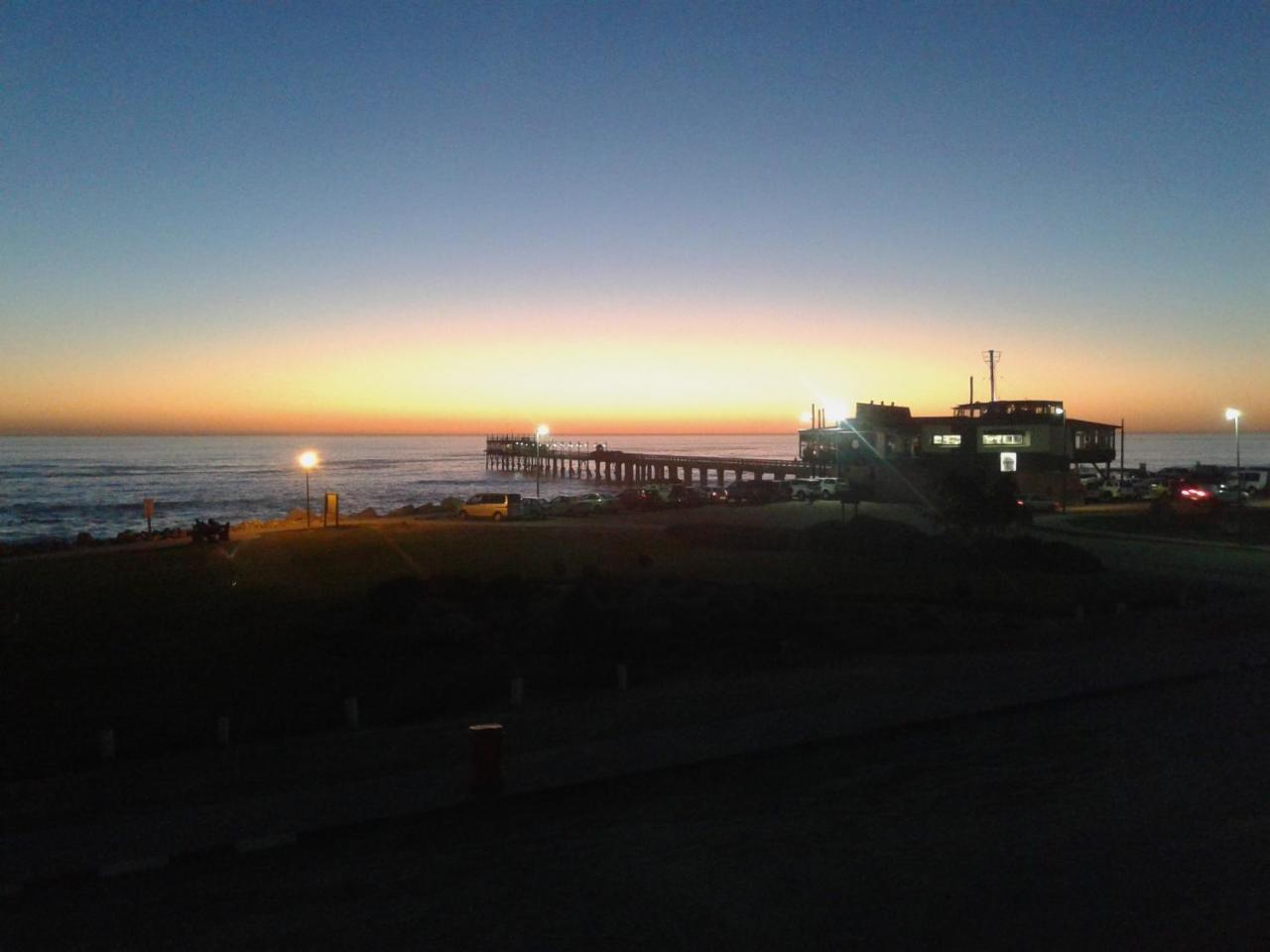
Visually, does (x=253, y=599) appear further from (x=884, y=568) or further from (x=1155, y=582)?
(x=1155, y=582)

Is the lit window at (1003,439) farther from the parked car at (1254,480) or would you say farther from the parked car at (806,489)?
the parked car at (1254,480)

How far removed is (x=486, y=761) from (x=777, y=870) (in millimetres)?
3016

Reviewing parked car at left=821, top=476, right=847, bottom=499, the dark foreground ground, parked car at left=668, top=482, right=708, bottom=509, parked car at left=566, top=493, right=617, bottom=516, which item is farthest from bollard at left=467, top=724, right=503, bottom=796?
parked car at left=821, top=476, right=847, bottom=499

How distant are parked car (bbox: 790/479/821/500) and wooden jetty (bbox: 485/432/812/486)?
22.2m

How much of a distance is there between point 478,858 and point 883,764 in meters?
4.16

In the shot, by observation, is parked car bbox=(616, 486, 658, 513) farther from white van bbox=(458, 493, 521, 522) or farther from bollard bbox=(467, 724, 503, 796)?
bollard bbox=(467, 724, 503, 796)

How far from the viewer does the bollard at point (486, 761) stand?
9.20 metres

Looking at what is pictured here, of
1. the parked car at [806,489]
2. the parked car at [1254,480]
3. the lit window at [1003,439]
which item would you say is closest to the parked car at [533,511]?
the parked car at [806,489]

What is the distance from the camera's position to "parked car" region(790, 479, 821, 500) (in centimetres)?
6078

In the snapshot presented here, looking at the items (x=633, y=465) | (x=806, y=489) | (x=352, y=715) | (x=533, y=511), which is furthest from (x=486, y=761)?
(x=633, y=465)

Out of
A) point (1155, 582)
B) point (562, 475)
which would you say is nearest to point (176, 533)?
point (1155, 582)

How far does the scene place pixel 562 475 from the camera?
13600 centimetres

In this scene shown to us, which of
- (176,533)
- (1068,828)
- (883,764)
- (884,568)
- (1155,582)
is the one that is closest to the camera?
(1068,828)

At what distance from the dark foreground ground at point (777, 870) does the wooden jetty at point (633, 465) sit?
252 ft
